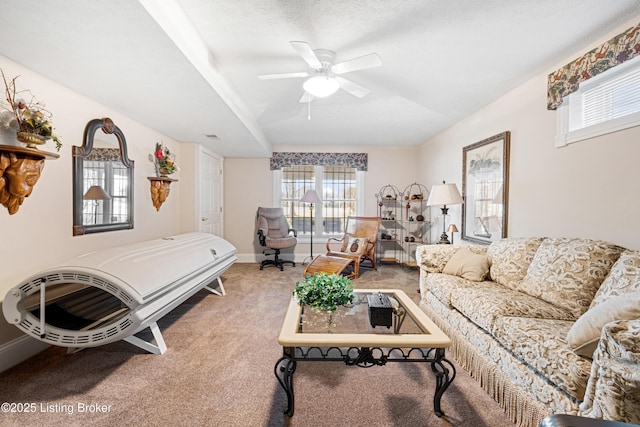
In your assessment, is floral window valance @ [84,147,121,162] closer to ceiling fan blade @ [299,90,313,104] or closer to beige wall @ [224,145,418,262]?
ceiling fan blade @ [299,90,313,104]

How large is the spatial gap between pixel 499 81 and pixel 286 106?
2.25 metres

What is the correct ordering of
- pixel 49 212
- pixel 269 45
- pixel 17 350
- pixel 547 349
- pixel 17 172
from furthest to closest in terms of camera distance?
pixel 49 212, pixel 269 45, pixel 17 350, pixel 17 172, pixel 547 349

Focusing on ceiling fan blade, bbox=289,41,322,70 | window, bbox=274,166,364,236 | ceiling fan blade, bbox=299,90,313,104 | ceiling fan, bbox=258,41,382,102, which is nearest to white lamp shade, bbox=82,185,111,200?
ceiling fan, bbox=258,41,382,102

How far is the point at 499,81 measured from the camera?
2738 mm

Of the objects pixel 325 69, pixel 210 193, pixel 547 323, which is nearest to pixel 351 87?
pixel 325 69

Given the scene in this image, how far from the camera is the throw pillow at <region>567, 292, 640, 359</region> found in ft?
3.77

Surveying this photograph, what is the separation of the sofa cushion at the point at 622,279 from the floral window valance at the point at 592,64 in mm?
1317

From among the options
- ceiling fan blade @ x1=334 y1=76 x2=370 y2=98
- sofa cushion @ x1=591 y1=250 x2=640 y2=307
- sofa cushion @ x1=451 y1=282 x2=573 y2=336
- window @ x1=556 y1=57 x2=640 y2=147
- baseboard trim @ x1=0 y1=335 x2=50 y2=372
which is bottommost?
baseboard trim @ x1=0 y1=335 x2=50 y2=372

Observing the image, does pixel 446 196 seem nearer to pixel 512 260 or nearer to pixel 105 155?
pixel 512 260

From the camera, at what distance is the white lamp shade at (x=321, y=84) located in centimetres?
222

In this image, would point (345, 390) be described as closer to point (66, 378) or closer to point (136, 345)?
point (136, 345)

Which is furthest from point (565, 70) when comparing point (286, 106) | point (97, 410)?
point (97, 410)

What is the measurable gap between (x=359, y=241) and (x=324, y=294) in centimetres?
285

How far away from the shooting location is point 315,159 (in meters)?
5.54
